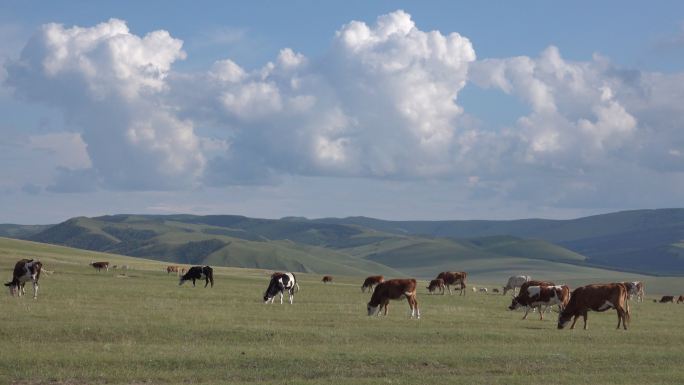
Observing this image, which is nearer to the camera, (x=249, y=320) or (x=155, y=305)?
(x=249, y=320)

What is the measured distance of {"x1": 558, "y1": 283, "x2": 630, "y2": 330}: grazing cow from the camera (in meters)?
30.8

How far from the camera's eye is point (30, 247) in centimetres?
12756

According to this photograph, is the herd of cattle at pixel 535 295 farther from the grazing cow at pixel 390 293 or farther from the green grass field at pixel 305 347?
the green grass field at pixel 305 347

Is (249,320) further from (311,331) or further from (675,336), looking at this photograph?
(675,336)

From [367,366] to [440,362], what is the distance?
2.11 meters

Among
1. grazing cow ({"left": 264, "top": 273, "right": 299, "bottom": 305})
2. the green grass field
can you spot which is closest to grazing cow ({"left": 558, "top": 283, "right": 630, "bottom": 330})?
the green grass field

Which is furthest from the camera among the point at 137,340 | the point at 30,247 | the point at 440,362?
the point at 30,247

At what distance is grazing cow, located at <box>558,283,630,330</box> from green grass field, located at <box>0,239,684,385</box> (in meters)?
0.81

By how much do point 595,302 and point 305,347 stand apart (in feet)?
43.4

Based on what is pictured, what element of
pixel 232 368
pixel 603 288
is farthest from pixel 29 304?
pixel 603 288

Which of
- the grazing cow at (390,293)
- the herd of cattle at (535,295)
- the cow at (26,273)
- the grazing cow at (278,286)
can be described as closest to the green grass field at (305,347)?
the grazing cow at (390,293)

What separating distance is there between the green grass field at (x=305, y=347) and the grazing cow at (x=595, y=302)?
81cm

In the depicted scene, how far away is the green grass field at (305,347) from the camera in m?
19.7

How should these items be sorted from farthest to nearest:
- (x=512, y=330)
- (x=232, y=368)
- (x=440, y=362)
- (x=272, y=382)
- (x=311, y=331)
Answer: (x=512, y=330) < (x=311, y=331) < (x=440, y=362) < (x=232, y=368) < (x=272, y=382)
